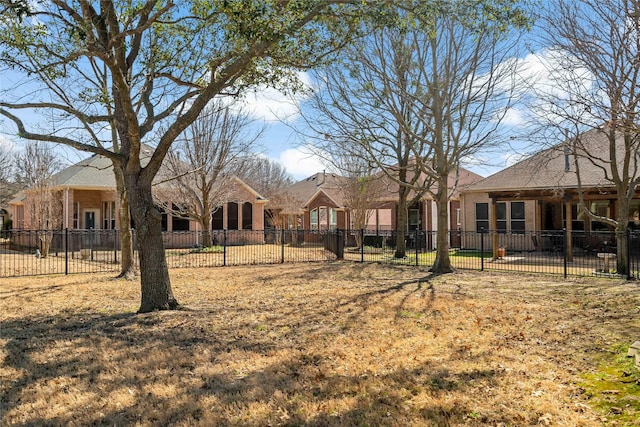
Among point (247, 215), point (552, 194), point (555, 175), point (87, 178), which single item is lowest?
point (247, 215)

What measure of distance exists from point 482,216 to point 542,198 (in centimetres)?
442

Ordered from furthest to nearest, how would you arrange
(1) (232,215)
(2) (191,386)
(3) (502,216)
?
(1) (232,215) → (3) (502,216) → (2) (191,386)

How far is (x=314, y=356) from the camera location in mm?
5410

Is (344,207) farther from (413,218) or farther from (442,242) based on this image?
(442,242)

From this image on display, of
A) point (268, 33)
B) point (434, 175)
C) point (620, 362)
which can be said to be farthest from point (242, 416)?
point (434, 175)

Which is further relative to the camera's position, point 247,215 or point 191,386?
point 247,215

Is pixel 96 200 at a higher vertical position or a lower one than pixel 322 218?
higher

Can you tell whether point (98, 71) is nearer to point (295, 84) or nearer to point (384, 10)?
point (295, 84)

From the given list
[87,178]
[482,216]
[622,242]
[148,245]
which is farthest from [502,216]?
[87,178]

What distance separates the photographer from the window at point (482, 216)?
23188mm

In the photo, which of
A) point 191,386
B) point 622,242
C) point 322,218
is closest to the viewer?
point 191,386

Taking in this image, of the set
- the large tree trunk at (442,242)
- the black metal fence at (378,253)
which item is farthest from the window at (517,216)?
the large tree trunk at (442,242)

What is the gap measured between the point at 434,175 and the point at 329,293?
5527 mm

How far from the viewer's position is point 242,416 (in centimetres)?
381
